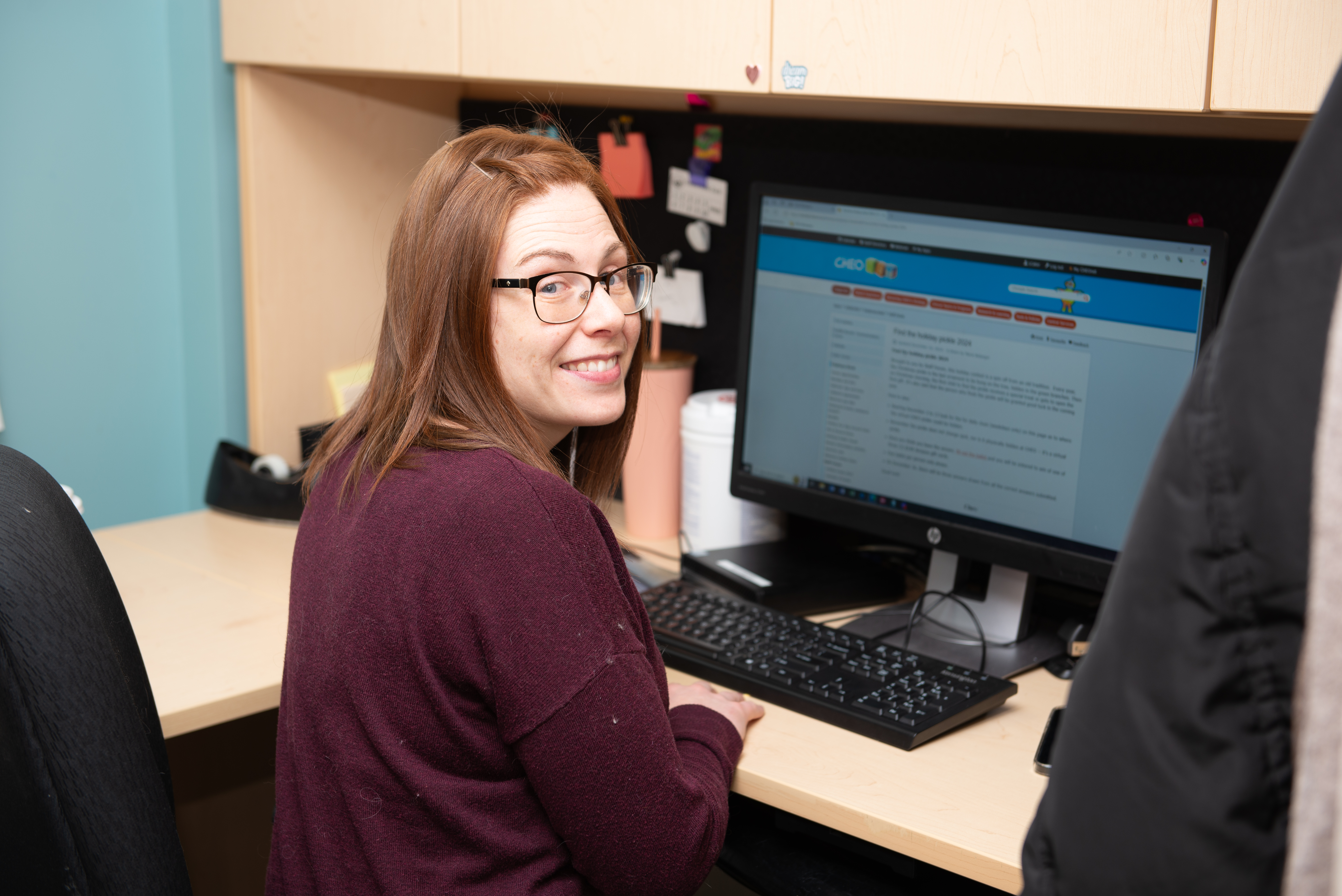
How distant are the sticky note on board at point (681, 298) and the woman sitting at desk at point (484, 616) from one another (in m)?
0.63

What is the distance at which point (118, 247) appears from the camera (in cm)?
161

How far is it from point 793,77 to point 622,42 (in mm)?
201

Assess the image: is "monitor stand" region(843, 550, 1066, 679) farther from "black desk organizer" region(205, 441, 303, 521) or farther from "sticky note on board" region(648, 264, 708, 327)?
"black desk organizer" region(205, 441, 303, 521)

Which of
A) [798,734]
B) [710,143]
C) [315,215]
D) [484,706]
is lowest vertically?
[798,734]

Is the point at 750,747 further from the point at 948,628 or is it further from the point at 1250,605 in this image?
the point at 1250,605

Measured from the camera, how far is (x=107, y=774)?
2.15 ft

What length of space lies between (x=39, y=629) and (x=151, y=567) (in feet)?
2.51

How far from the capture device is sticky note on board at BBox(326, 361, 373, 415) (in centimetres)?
172

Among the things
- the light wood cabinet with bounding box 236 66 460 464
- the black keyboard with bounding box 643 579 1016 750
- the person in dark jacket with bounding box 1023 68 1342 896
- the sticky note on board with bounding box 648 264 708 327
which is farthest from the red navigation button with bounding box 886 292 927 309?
the light wood cabinet with bounding box 236 66 460 464

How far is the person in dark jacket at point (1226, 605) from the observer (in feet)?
1.24

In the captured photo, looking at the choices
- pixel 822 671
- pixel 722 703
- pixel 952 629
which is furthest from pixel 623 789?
pixel 952 629

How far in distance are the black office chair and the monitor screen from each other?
749 millimetres

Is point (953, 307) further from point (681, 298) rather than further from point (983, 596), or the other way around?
point (681, 298)

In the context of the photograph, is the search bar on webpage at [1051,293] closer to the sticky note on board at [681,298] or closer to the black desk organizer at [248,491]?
the sticky note on board at [681,298]
